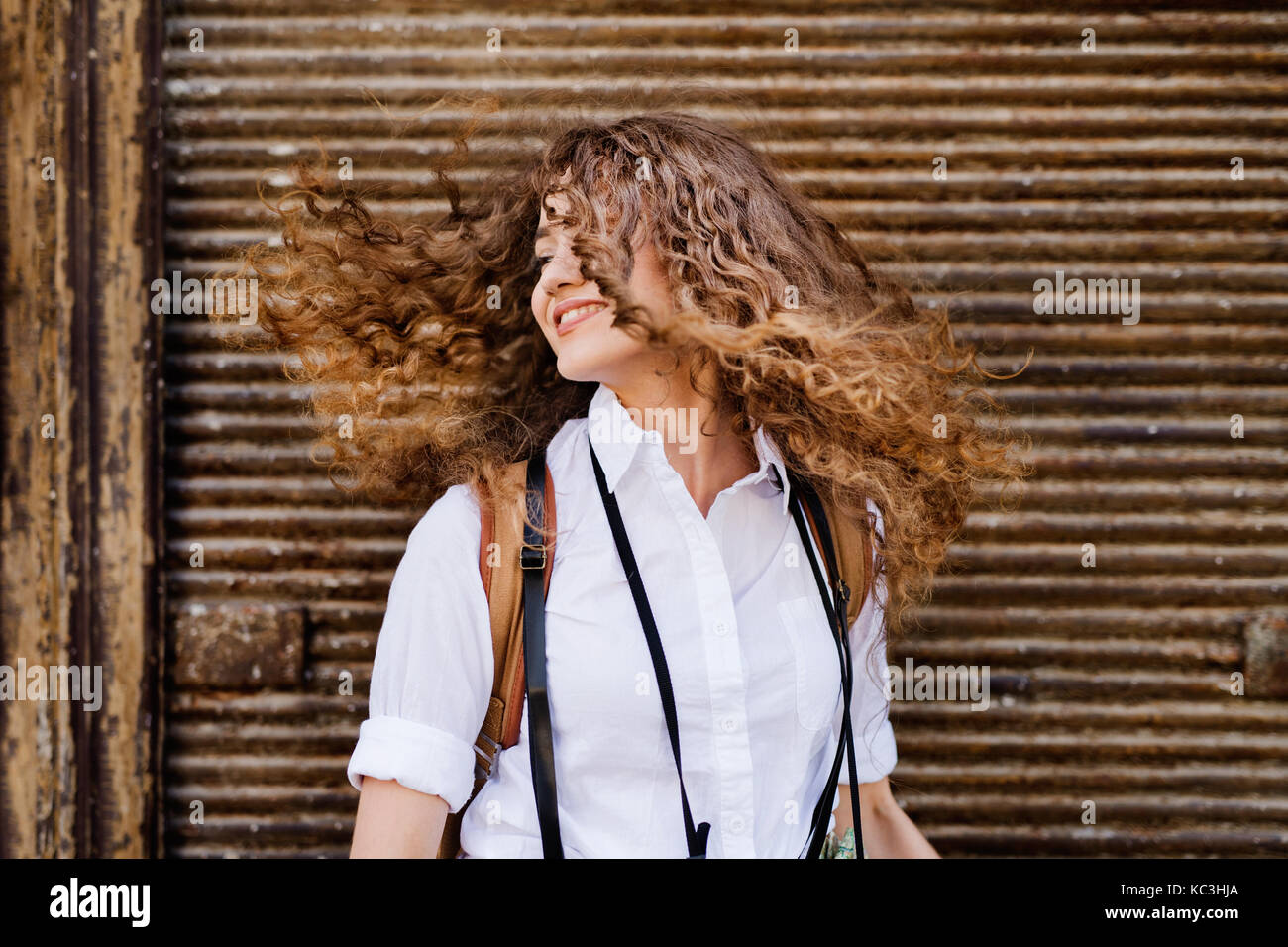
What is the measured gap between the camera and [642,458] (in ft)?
5.63

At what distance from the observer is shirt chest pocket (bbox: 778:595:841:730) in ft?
5.39

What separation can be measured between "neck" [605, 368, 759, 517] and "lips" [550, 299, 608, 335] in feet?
0.51

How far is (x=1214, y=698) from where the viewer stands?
7.97ft

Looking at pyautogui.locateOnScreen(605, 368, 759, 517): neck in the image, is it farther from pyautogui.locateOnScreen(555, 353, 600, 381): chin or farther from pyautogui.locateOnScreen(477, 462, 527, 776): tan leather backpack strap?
pyautogui.locateOnScreen(477, 462, 527, 776): tan leather backpack strap

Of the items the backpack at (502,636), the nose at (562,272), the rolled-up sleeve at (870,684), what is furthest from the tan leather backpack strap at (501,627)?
the rolled-up sleeve at (870,684)

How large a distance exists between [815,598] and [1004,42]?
1.79 m

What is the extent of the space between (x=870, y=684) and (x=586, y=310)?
107 centimetres

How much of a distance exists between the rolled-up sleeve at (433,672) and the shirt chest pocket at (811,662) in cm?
60

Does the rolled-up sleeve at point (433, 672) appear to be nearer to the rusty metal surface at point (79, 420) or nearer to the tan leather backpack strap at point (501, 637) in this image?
the tan leather backpack strap at point (501, 637)

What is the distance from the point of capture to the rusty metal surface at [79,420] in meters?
2.31

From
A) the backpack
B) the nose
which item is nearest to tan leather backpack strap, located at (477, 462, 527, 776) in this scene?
the backpack

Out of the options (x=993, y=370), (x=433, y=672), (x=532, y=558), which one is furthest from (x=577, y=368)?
(x=993, y=370)

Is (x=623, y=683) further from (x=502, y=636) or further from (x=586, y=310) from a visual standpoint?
(x=586, y=310)
